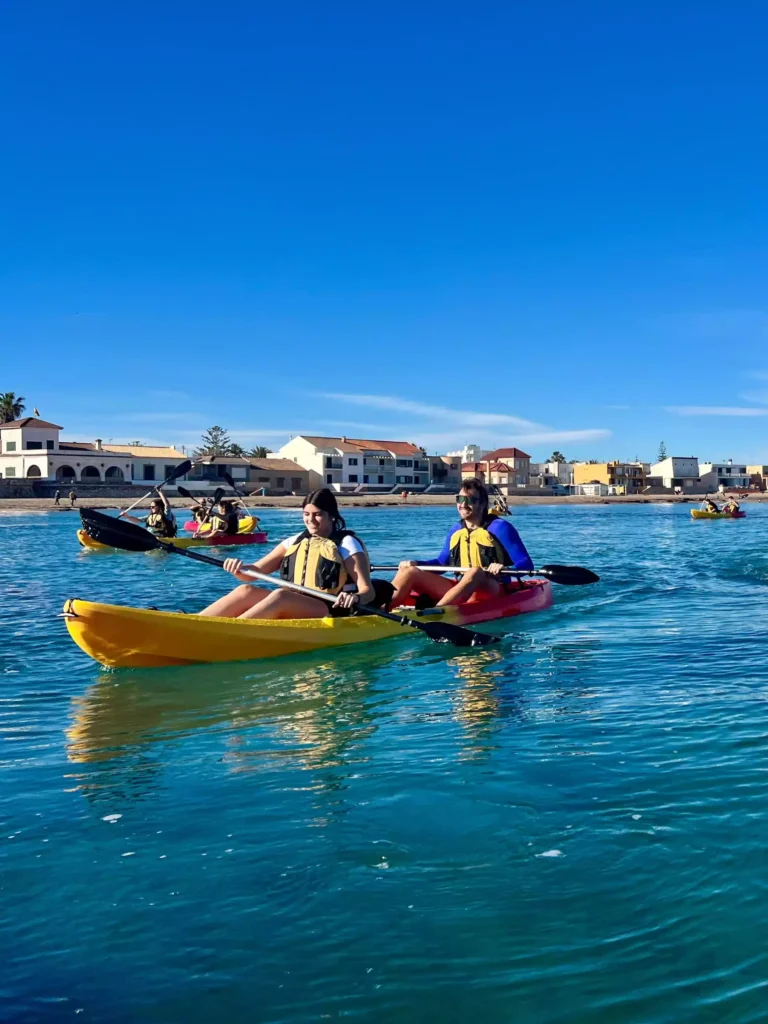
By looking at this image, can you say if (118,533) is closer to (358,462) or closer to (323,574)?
(323,574)

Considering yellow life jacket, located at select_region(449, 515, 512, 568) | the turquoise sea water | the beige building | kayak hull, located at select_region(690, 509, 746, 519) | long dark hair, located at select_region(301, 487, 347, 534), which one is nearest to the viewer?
the turquoise sea water

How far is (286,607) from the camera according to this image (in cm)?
880

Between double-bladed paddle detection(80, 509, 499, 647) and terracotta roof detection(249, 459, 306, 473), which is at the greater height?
terracotta roof detection(249, 459, 306, 473)

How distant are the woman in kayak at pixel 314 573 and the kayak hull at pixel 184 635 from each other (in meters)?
0.20

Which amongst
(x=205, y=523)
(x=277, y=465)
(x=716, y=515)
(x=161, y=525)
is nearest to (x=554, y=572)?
(x=161, y=525)

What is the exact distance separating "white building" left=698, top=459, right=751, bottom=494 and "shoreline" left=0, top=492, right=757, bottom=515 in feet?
24.0

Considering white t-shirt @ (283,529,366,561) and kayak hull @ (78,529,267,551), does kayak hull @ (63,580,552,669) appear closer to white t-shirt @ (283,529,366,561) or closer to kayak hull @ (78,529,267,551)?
white t-shirt @ (283,529,366,561)

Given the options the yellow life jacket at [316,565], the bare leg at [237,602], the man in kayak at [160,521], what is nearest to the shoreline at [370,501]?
the man in kayak at [160,521]

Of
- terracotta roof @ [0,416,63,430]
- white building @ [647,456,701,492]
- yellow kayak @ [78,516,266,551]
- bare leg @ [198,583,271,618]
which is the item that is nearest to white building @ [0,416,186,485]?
terracotta roof @ [0,416,63,430]

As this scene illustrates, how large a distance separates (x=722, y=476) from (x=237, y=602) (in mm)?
120911

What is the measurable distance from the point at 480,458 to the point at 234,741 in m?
114

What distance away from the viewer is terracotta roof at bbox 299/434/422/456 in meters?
94.9

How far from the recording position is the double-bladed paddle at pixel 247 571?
8.66 m

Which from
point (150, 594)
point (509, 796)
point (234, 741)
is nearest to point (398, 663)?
point (234, 741)
